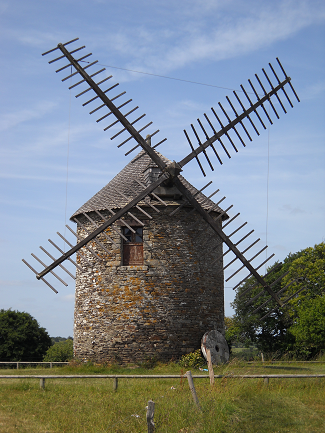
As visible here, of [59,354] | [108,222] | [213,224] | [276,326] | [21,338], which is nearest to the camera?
[108,222]

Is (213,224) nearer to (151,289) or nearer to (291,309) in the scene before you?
(151,289)

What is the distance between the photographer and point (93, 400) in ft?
30.6

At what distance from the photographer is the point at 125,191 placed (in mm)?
16328

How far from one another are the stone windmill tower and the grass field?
13.7 feet

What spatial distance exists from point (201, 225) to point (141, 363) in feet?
16.6

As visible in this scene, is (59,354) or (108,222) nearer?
(108,222)

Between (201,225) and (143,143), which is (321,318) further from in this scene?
(143,143)

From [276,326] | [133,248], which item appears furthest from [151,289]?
[276,326]

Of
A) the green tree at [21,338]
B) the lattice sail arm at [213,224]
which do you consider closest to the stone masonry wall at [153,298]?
the lattice sail arm at [213,224]

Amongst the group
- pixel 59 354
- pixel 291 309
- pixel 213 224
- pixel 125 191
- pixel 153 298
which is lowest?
pixel 59 354

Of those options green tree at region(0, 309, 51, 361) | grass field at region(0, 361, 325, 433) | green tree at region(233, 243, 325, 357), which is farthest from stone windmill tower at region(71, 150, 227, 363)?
green tree at region(233, 243, 325, 357)

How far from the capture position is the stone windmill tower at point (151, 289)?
49.1 feet

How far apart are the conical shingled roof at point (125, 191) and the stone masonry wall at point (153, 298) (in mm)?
638

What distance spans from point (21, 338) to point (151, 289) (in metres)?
9.79
